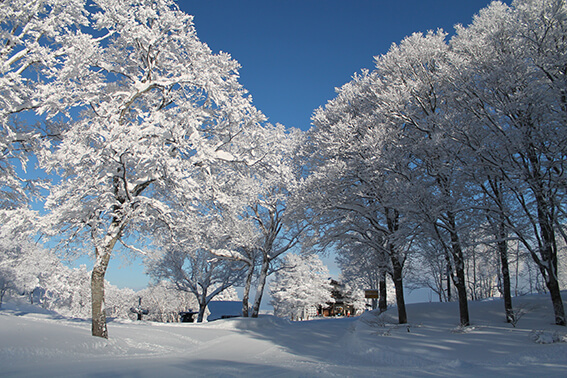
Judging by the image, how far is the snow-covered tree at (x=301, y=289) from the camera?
42344 millimetres

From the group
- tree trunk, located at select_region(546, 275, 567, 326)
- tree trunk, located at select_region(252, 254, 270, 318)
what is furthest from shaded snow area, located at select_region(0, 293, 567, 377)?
tree trunk, located at select_region(252, 254, 270, 318)

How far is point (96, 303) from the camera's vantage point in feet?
27.2

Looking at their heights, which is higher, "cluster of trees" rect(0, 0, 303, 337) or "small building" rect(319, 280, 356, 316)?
"cluster of trees" rect(0, 0, 303, 337)

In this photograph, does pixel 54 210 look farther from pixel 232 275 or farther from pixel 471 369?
pixel 232 275

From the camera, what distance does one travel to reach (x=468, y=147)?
10938mm

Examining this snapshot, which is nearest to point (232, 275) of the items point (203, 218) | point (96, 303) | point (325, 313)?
point (203, 218)

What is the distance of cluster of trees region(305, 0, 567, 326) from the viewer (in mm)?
9567

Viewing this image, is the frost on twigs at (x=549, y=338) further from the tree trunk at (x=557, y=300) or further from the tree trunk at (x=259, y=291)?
the tree trunk at (x=259, y=291)

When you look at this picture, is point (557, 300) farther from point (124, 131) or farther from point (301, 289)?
point (301, 289)

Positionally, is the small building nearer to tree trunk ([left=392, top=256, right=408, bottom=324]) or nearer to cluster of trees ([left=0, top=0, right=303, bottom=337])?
tree trunk ([left=392, top=256, right=408, bottom=324])

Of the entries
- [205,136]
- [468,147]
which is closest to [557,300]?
[468,147]

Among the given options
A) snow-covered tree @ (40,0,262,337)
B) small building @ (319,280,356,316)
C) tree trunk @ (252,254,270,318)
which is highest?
snow-covered tree @ (40,0,262,337)

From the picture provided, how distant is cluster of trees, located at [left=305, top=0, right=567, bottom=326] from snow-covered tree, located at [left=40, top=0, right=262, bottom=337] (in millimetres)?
6398

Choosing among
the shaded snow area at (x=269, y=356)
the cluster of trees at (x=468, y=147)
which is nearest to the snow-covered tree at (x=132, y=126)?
the shaded snow area at (x=269, y=356)
